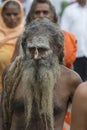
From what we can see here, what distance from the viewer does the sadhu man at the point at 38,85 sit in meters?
5.68

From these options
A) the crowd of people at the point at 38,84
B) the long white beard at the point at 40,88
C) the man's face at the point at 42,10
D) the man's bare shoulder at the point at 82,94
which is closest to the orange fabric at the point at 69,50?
the man's face at the point at 42,10

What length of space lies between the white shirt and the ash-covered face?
15.2 feet

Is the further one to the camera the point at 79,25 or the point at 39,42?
the point at 79,25

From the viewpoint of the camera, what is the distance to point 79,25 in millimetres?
10680

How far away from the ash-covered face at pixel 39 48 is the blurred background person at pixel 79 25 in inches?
171

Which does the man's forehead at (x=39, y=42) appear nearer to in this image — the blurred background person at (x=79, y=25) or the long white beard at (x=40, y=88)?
the long white beard at (x=40, y=88)

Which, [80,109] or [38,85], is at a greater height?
[80,109]

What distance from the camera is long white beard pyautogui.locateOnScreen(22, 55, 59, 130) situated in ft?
18.5

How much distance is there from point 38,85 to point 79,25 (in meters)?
4.98

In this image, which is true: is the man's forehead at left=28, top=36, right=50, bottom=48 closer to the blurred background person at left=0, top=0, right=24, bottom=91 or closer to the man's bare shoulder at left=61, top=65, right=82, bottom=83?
the man's bare shoulder at left=61, top=65, right=82, bottom=83

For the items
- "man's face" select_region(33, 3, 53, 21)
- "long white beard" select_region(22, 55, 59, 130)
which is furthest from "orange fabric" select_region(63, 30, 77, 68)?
"long white beard" select_region(22, 55, 59, 130)

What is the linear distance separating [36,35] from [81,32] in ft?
15.7

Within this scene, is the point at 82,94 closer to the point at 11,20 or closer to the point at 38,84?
the point at 38,84

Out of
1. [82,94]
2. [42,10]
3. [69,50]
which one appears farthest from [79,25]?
[82,94]
